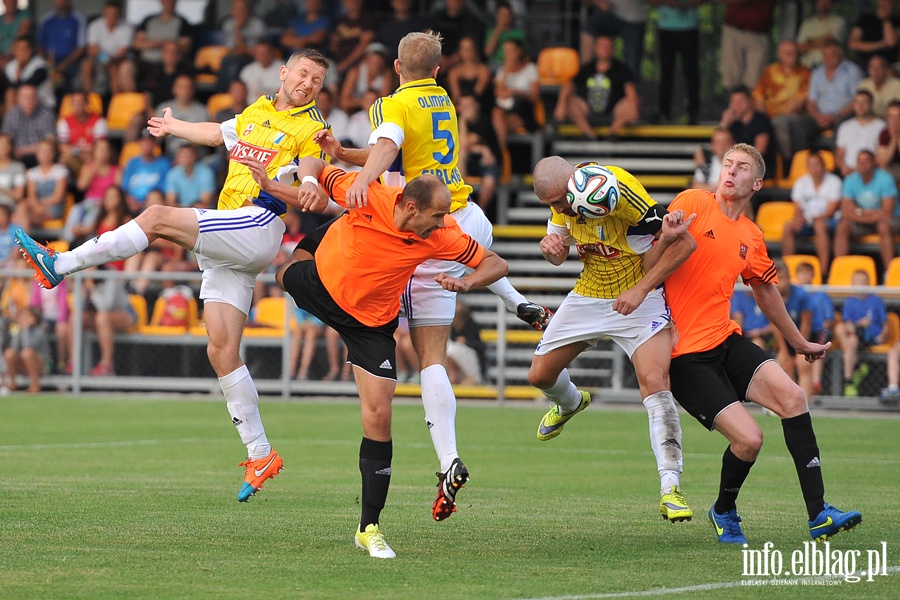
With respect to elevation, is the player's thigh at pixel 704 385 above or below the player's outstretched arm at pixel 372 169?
below

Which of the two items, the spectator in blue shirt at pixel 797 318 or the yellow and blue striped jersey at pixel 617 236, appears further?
the spectator in blue shirt at pixel 797 318

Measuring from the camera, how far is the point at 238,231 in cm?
845

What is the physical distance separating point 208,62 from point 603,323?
53.6 feet

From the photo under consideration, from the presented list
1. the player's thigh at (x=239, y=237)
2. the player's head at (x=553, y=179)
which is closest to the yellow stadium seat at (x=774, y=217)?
the player's thigh at (x=239, y=237)

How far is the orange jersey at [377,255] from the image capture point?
→ 24.0ft

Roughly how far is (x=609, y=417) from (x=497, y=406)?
5.82 ft

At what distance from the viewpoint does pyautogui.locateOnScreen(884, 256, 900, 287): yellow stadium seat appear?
677 inches

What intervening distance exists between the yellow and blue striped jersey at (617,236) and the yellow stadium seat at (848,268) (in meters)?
10.0

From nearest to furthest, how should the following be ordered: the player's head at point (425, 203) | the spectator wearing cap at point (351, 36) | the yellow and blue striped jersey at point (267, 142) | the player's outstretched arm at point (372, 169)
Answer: the player's head at point (425, 203) → the player's outstretched arm at point (372, 169) → the yellow and blue striped jersey at point (267, 142) → the spectator wearing cap at point (351, 36)

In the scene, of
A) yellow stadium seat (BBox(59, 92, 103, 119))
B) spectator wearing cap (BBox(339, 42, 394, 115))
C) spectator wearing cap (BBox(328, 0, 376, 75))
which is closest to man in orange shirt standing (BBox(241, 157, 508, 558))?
spectator wearing cap (BBox(339, 42, 394, 115))

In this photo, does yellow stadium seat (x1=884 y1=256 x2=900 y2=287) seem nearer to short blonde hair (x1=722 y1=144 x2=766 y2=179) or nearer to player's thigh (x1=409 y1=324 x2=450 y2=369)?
short blonde hair (x1=722 y1=144 x2=766 y2=179)

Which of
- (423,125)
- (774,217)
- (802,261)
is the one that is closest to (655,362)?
(423,125)

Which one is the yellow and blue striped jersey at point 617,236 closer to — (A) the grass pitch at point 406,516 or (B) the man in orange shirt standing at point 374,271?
(B) the man in orange shirt standing at point 374,271

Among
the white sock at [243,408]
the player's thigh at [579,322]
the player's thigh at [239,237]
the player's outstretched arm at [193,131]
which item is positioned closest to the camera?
the player's thigh at [579,322]
